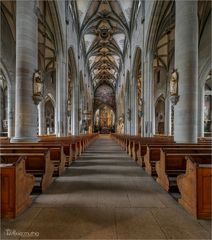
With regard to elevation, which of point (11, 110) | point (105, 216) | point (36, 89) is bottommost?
point (105, 216)

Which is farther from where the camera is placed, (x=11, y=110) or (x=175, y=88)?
(x=11, y=110)

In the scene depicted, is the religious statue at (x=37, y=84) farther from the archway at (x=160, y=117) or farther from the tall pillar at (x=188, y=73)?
the archway at (x=160, y=117)

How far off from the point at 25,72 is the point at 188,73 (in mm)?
6107

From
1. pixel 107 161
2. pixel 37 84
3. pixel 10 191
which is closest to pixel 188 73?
pixel 107 161

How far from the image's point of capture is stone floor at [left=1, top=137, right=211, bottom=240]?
289cm

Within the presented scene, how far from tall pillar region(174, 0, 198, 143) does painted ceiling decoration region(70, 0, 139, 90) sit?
13.8 metres

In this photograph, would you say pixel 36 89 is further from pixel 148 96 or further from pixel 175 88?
pixel 148 96

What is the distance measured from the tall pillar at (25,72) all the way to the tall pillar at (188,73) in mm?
5735

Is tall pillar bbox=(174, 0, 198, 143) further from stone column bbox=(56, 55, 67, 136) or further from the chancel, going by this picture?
stone column bbox=(56, 55, 67, 136)

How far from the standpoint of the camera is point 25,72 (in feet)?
28.0

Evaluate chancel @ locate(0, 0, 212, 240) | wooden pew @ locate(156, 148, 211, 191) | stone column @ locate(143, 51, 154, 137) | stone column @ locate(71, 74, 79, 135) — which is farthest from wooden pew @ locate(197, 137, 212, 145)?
stone column @ locate(71, 74, 79, 135)

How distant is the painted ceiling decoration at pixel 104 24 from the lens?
22.7 m

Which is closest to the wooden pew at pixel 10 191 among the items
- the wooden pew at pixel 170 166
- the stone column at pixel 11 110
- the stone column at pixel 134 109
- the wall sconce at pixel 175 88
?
the wooden pew at pixel 170 166

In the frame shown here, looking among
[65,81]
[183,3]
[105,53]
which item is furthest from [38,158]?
[105,53]
